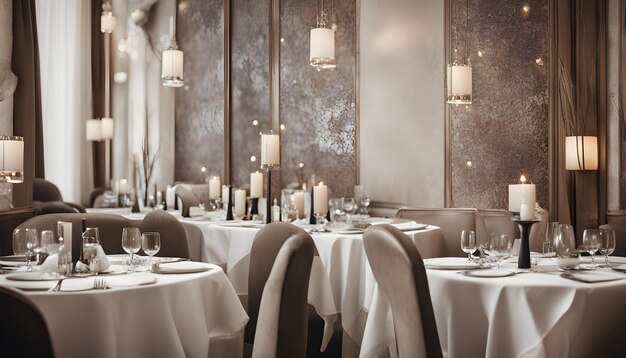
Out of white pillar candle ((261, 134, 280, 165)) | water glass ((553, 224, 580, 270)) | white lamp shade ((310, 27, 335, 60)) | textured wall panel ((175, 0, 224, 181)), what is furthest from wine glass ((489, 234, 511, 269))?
textured wall panel ((175, 0, 224, 181))

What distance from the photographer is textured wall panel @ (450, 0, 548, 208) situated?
5914mm

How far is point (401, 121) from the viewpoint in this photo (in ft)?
23.0

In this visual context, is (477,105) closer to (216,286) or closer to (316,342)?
(316,342)

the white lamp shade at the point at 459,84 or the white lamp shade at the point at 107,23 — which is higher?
the white lamp shade at the point at 107,23

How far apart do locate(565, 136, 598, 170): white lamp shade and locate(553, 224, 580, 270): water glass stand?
2.78 metres

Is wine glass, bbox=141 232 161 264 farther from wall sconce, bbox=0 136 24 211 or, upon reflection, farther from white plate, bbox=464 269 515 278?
wall sconce, bbox=0 136 24 211

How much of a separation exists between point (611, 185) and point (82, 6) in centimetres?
695

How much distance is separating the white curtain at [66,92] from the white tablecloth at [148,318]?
6447 mm

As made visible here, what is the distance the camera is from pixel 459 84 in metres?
6.08

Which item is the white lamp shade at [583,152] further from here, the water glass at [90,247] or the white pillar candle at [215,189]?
the water glass at [90,247]

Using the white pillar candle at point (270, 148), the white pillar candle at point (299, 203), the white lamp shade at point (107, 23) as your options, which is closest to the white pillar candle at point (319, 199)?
the white pillar candle at point (270, 148)

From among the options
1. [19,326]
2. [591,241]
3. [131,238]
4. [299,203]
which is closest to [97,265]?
[131,238]

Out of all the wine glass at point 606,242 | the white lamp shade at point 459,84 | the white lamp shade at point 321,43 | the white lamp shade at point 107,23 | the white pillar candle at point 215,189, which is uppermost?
the white lamp shade at point 107,23

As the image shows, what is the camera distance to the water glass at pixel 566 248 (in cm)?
298
